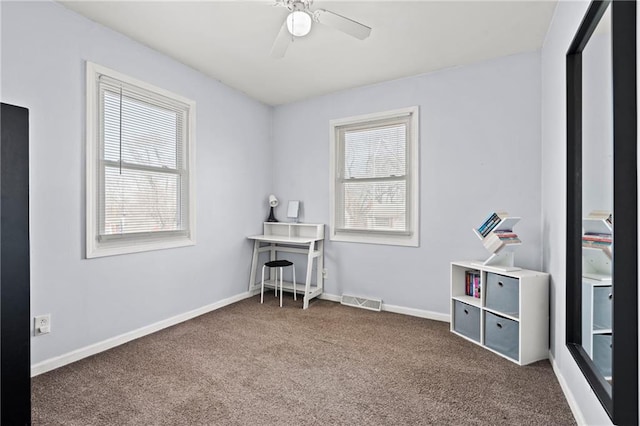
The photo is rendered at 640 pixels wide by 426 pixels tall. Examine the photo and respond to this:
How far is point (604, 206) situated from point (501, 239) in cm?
123

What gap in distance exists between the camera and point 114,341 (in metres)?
2.72

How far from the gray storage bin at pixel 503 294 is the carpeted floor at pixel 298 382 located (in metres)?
0.38

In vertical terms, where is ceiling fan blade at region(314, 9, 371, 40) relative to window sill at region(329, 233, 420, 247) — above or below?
above

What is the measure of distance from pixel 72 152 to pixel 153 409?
6.29 ft

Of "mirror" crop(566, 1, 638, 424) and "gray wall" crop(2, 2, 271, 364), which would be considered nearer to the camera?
"mirror" crop(566, 1, 638, 424)

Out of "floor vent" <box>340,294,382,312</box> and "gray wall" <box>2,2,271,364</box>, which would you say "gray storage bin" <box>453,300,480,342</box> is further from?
"gray wall" <box>2,2,271,364</box>

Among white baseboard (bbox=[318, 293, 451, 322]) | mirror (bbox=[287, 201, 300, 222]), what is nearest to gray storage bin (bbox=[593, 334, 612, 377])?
white baseboard (bbox=[318, 293, 451, 322])

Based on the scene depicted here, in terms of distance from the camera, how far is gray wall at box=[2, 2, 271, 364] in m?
2.23

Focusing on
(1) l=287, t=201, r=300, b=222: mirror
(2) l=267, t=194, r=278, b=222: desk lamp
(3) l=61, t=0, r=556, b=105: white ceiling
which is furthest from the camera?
(2) l=267, t=194, r=278, b=222: desk lamp

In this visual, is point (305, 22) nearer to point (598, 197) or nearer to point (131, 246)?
point (598, 197)

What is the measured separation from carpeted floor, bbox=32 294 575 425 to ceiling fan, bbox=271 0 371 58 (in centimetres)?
233

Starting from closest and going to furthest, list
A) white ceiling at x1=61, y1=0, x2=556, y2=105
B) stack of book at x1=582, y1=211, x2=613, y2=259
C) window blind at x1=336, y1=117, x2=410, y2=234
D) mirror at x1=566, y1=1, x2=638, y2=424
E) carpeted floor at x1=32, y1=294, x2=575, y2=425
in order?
mirror at x1=566, y1=1, x2=638, y2=424 → stack of book at x1=582, y1=211, x2=613, y2=259 → carpeted floor at x1=32, y1=294, x2=575, y2=425 → white ceiling at x1=61, y1=0, x2=556, y2=105 → window blind at x1=336, y1=117, x2=410, y2=234

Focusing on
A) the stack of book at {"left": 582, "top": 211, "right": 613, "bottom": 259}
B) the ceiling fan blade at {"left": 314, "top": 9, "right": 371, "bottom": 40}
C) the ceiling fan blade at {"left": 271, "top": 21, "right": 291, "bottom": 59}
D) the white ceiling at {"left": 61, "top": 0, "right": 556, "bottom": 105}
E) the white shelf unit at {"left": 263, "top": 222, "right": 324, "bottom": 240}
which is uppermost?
the white ceiling at {"left": 61, "top": 0, "right": 556, "bottom": 105}

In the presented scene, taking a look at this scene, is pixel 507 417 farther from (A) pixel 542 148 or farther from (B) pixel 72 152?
(B) pixel 72 152
